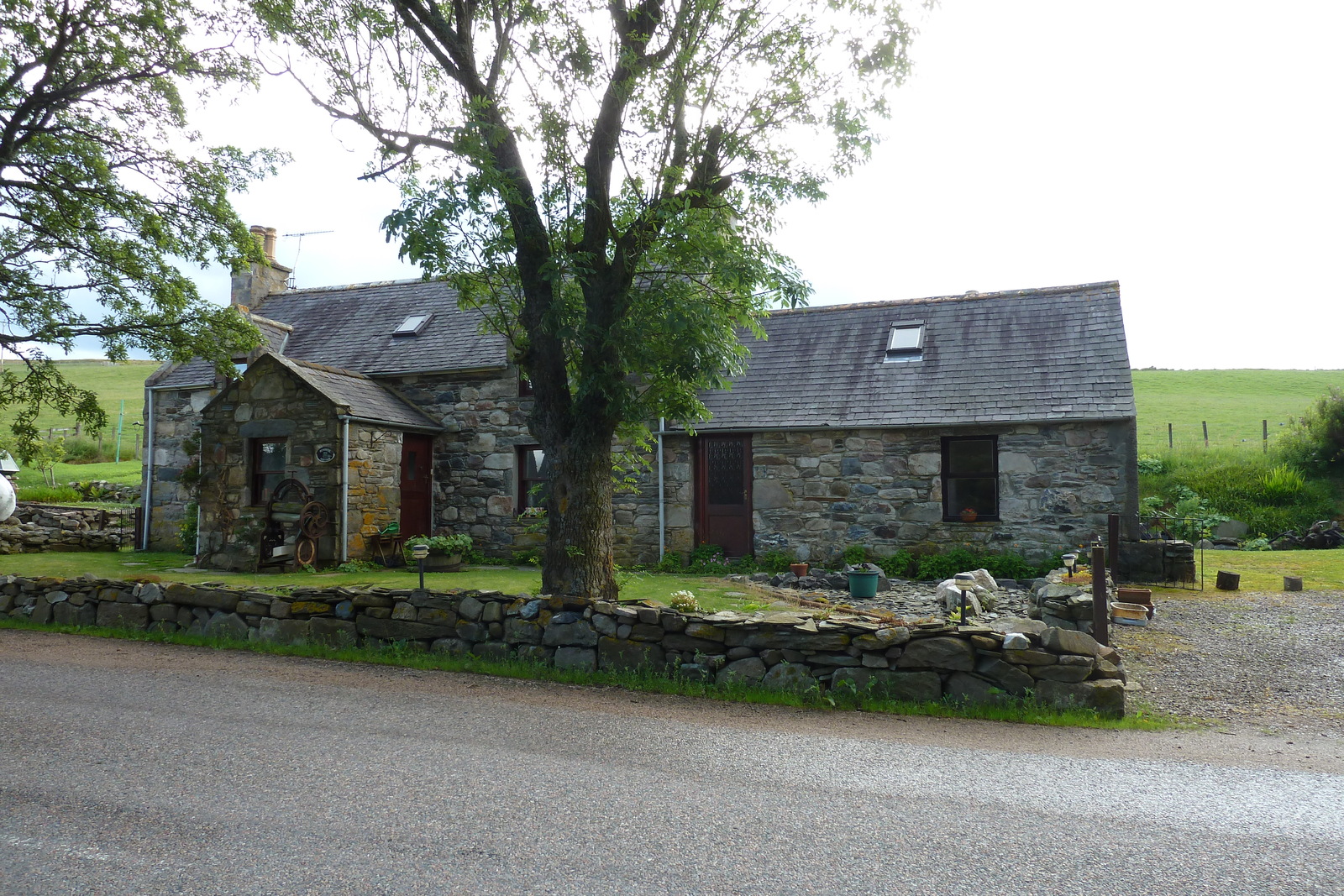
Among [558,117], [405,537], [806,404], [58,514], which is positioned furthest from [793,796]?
[58,514]

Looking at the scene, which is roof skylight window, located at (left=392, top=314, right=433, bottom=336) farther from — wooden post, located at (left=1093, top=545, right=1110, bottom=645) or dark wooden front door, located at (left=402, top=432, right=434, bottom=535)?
wooden post, located at (left=1093, top=545, right=1110, bottom=645)

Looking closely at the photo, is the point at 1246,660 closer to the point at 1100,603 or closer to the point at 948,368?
the point at 1100,603

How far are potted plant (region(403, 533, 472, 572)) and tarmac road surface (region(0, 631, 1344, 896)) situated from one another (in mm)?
8817

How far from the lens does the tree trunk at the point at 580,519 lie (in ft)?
29.7

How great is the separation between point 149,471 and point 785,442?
14.6 m

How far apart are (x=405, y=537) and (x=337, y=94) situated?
31.0 ft

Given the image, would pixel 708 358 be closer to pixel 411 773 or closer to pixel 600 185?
pixel 600 185

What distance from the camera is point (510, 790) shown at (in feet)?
15.3

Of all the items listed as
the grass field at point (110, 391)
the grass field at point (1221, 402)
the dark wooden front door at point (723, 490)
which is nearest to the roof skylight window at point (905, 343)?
the dark wooden front door at point (723, 490)

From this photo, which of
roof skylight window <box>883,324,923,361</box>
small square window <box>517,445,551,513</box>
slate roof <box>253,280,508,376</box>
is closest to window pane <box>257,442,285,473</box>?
slate roof <box>253,280,508,376</box>

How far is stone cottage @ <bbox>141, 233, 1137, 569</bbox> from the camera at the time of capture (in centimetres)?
1482

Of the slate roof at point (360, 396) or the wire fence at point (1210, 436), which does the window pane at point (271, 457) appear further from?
the wire fence at point (1210, 436)

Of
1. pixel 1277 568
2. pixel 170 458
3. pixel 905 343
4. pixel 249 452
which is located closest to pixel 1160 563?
pixel 1277 568

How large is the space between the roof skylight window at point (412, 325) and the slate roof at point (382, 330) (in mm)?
110
